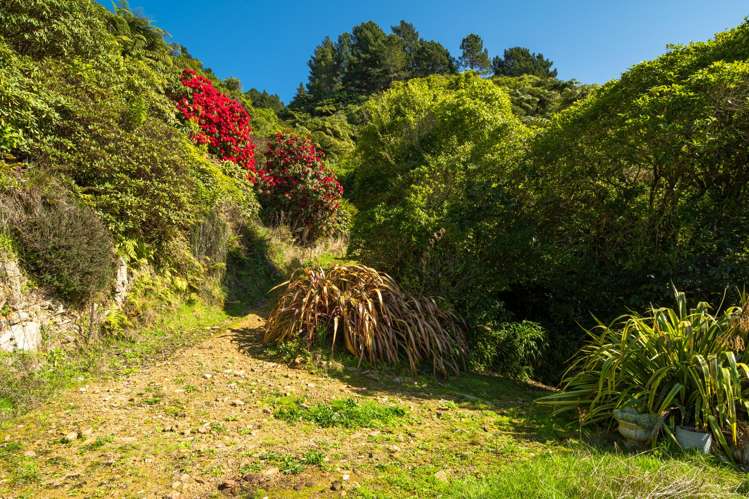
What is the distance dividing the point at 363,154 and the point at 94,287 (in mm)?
12634

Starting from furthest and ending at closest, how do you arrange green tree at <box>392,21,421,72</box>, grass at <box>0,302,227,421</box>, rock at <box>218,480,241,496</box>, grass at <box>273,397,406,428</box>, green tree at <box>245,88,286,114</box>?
green tree at <box>392,21,421,72</box> < green tree at <box>245,88,286,114</box> < grass at <box>273,397,406,428</box> < grass at <box>0,302,227,421</box> < rock at <box>218,480,241,496</box>

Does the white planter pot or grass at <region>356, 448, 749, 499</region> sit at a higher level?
the white planter pot

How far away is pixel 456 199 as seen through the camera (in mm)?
6805

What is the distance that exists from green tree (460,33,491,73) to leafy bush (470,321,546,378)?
2173 inches

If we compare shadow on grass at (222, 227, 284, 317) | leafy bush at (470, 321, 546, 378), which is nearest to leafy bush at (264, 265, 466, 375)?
leafy bush at (470, 321, 546, 378)

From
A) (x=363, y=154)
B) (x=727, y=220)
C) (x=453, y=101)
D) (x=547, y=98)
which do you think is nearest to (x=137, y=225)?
(x=727, y=220)

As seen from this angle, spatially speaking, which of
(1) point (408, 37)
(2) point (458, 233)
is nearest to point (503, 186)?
(2) point (458, 233)

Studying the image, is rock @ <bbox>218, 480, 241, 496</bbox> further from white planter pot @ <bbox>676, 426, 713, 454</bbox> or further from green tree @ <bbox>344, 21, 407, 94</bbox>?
green tree @ <bbox>344, 21, 407, 94</bbox>

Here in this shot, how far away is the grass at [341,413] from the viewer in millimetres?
3605

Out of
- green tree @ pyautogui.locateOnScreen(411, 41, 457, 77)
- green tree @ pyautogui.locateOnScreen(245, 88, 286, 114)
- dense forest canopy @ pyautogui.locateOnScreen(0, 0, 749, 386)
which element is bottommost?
dense forest canopy @ pyautogui.locateOnScreen(0, 0, 749, 386)

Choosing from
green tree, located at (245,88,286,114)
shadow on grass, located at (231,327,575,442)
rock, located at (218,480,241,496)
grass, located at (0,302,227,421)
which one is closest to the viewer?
rock, located at (218,480,241,496)

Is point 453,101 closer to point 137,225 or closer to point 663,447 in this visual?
point 137,225

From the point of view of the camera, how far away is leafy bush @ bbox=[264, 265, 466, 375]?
5344 millimetres

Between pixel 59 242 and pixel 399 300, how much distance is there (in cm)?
395
